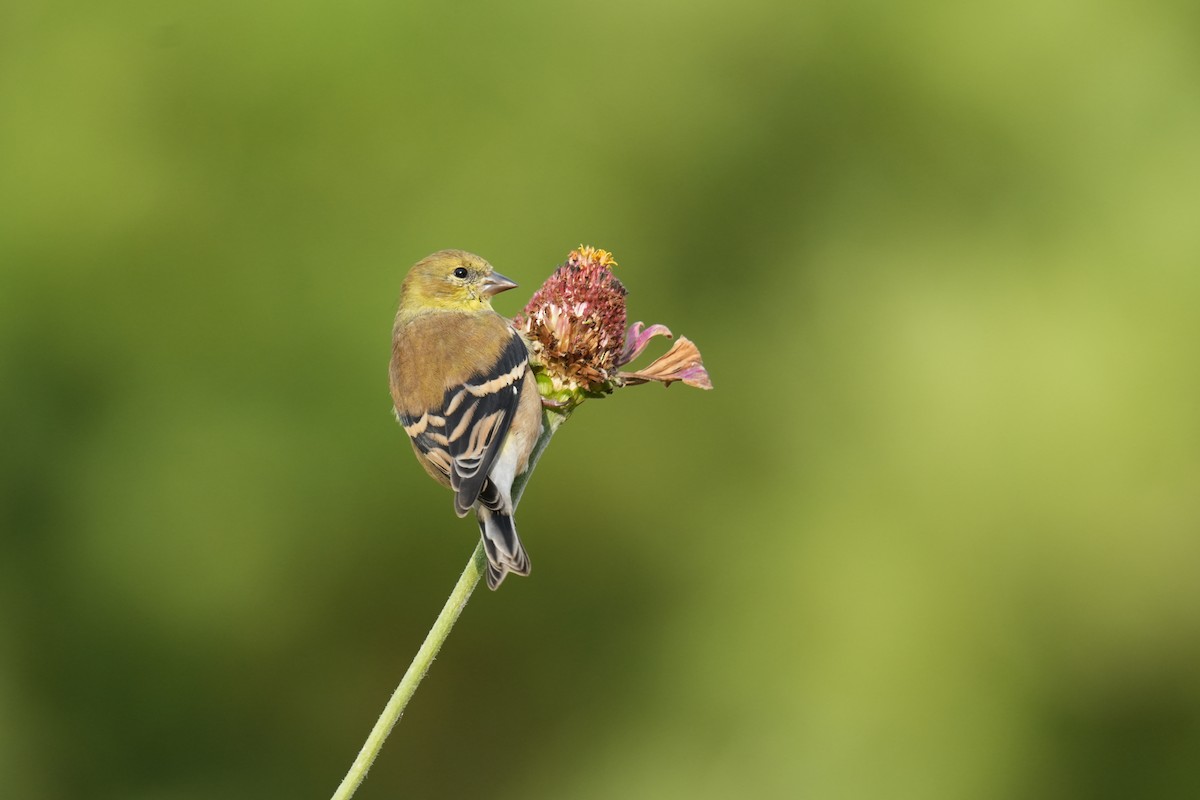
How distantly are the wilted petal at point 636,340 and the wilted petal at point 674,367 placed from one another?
0.05m

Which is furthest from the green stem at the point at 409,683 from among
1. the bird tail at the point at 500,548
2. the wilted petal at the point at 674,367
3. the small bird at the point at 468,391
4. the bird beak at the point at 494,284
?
the bird beak at the point at 494,284

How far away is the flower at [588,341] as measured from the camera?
7.43ft

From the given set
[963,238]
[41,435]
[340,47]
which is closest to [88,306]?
[41,435]

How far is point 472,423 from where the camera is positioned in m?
2.59

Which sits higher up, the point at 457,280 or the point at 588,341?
the point at 588,341

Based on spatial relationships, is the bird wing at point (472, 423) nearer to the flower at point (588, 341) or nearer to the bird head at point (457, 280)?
the flower at point (588, 341)

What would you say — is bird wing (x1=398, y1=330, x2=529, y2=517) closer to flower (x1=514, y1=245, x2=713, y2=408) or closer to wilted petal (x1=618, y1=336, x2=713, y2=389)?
flower (x1=514, y1=245, x2=713, y2=408)

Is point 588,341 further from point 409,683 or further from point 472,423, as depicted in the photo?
point 409,683

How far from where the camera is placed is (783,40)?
8164mm

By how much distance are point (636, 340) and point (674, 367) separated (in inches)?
6.9

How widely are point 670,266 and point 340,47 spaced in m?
2.12

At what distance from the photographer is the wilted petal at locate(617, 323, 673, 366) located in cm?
234

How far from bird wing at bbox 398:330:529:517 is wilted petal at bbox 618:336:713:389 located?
24cm

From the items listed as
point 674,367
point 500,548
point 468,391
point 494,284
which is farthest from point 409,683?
point 494,284
